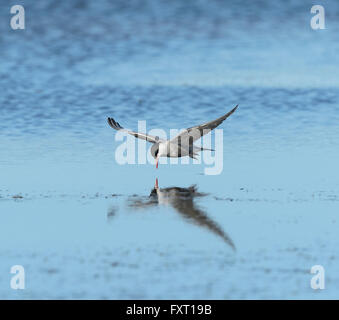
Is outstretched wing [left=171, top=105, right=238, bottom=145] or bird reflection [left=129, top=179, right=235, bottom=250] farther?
outstretched wing [left=171, top=105, right=238, bottom=145]

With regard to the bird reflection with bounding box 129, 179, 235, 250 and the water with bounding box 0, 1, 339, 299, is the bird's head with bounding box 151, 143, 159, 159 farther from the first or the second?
the bird reflection with bounding box 129, 179, 235, 250

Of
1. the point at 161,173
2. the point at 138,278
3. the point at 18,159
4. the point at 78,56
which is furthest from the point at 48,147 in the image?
the point at 78,56

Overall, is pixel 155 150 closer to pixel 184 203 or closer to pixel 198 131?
pixel 198 131

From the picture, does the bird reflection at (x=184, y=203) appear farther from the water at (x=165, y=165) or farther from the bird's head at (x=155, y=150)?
the bird's head at (x=155, y=150)

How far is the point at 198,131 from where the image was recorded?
1195cm

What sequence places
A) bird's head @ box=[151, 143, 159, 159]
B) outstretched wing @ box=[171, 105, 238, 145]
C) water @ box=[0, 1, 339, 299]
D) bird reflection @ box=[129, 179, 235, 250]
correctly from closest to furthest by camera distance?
water @ box=[0, 1, 339, 299] → bird reflection @ box=[129, 179, 235, 250] → outstretched wing @ box=[171, 105, 238, 145] → bird's head @ box=[151, 143, 159, 159]

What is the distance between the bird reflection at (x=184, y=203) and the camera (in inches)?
375

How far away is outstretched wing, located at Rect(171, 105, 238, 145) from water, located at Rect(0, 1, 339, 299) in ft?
1.98

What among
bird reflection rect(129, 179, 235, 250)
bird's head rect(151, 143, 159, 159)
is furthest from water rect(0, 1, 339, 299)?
bird's head rect(151, 143, 159, 159)

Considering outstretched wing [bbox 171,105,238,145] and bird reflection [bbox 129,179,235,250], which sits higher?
outstretched wing [bbox 171,105,238,145]

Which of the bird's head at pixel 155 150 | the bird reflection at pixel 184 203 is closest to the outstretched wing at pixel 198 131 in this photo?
the bird's head at pixel 155 150

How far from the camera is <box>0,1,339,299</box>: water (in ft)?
26.5

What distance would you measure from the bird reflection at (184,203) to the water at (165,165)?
0.10ft

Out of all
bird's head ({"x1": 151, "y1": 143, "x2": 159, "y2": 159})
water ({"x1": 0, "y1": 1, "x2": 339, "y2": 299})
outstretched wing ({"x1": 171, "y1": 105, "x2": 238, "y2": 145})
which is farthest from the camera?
bird's head ({"x1": 151, "y1": 143, "x2": 159, "y2": 159})
